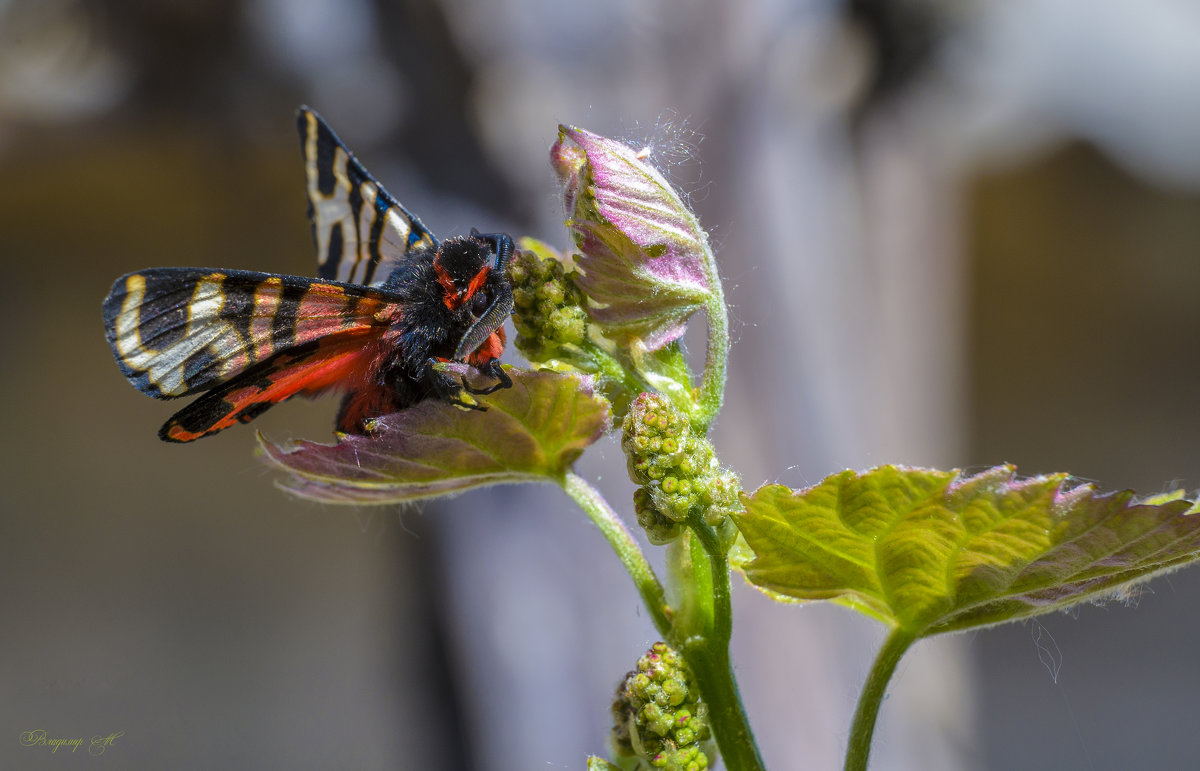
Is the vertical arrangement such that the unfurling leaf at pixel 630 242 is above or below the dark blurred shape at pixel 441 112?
below

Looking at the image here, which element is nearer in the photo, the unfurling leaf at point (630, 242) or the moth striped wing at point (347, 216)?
the unfurling leaf at point (630, 242)

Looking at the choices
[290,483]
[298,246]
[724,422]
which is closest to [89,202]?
[298,246]

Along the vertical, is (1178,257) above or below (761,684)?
above

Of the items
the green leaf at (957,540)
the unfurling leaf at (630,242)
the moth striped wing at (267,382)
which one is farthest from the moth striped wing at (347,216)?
the green leaf at (957,540)

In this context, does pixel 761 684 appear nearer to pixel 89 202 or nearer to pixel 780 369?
A: pixel 780 369

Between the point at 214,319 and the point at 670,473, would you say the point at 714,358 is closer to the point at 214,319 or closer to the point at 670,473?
the point at 670,473

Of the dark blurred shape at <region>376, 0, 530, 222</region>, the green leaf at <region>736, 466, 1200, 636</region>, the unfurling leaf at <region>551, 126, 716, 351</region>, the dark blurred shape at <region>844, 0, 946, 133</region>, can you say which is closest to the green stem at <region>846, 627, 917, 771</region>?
the green leaf at <region>736, 466, 1200, 636</region>

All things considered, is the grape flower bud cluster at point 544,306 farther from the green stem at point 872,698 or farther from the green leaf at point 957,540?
the green stem at point 872,698
